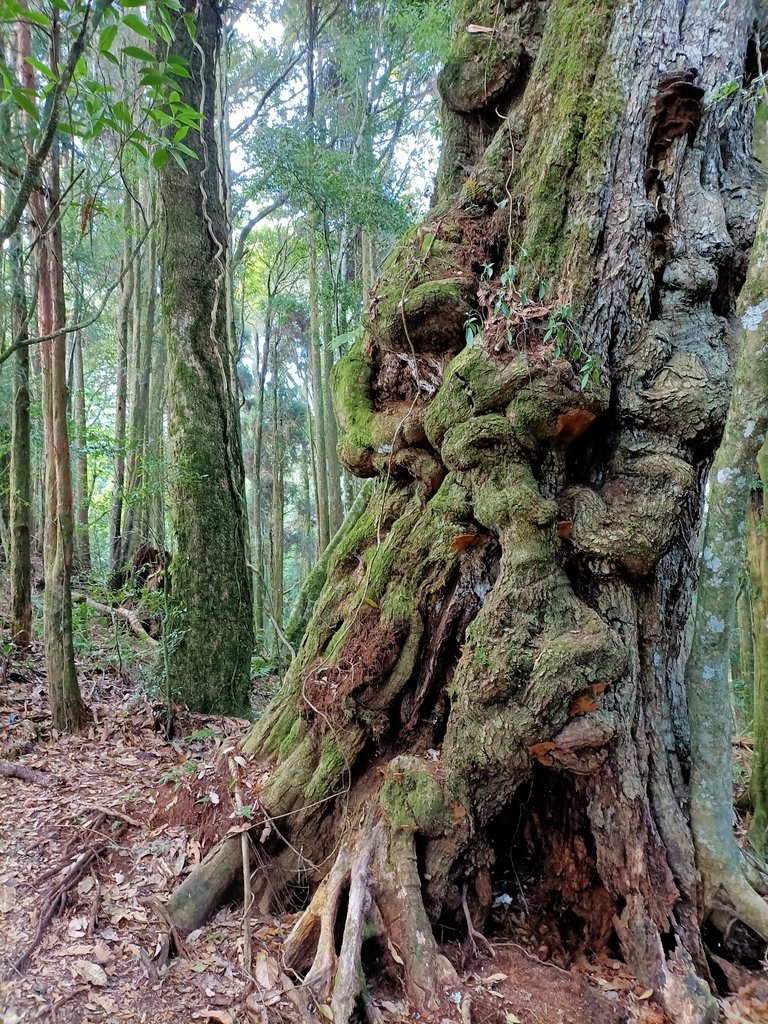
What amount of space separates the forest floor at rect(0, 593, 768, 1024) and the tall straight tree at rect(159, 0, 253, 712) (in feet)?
4.82

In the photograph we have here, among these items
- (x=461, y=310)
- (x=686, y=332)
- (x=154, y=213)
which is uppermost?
(x=154, y=213)

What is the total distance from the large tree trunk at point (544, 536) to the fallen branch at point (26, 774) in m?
1.54

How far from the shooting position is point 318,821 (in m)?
3.13

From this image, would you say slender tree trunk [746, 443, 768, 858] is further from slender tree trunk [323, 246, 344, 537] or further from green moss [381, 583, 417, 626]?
slender tree trunk [323, 246, 344, 537]

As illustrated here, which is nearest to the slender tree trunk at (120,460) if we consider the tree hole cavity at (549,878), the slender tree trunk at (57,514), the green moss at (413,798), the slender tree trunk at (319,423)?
the slender tree trunk at (319,423)

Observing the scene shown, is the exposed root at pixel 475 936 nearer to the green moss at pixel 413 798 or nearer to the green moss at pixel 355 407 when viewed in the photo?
the green moss at pixel 413 798

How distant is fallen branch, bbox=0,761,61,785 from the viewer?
155 inches

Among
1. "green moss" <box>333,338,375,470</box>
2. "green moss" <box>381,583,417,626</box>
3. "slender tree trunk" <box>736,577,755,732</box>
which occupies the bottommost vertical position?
"slender tree trunk" <box>736,577,755,732</box>

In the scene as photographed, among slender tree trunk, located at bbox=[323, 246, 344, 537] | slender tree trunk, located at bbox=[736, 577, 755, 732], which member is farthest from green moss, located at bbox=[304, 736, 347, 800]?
slender tree trunk, located at bbox=[323, 246, 344, 537]

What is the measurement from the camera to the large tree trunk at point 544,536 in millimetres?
2695

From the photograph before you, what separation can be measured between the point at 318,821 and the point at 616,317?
3127 mm

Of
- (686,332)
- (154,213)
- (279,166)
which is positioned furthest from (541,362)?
(279,166)

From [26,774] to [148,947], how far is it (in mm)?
1984

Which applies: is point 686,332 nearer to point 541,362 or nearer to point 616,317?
point 616,317
